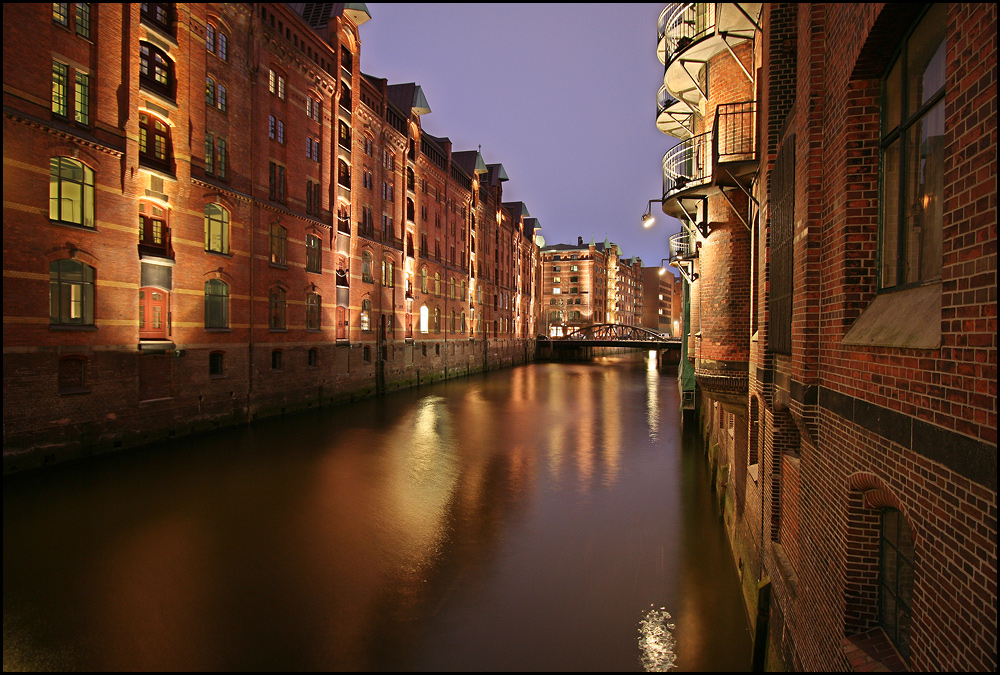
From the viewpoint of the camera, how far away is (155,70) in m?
16.8

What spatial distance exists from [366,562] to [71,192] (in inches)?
512

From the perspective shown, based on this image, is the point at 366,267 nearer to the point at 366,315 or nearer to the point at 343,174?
the point at 366,315

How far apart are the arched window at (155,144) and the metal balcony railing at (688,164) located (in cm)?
1562

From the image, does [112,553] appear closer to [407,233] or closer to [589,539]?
[589,539]

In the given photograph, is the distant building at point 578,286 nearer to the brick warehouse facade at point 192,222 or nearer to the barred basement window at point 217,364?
the brick warehouse facade at point 192,222

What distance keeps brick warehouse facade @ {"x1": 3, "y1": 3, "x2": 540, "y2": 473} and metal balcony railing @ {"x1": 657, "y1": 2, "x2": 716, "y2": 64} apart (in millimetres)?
15089

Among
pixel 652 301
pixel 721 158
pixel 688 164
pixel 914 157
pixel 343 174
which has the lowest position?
pixel 914 157

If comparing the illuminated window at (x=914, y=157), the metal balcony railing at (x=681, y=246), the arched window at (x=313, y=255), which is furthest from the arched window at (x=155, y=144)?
the illuminated window at (x=914, y=157)

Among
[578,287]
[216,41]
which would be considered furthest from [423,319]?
[578,287]

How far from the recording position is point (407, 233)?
34.4 meters

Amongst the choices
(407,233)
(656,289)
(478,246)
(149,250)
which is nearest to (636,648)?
(149,250)

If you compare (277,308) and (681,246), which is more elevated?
(681,246)

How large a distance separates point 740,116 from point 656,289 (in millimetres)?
111961

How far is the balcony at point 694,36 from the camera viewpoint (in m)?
9.39
